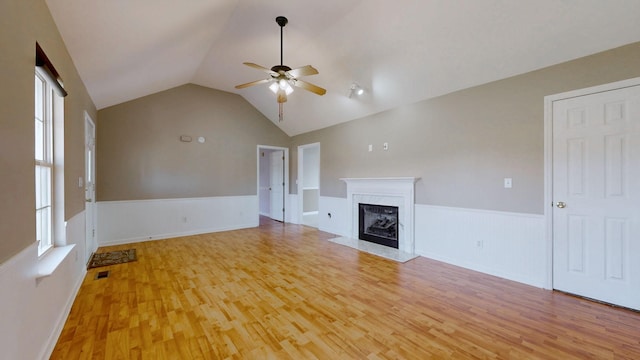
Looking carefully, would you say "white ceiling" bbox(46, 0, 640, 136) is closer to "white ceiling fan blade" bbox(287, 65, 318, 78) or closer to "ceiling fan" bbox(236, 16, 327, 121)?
"ceiling fan" bbox(236, 16, 327, 121)

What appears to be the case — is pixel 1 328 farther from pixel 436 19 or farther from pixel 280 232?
pixel 280 232

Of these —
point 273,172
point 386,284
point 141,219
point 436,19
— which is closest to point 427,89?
point 436,19

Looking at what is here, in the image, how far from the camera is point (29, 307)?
1539 mm

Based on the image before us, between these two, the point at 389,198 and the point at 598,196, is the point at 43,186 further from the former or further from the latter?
the point at 598,196

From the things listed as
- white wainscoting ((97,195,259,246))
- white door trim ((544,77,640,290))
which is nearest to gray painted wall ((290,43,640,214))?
white door trim ((544,77,640,290))

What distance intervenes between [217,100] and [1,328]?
5357mm

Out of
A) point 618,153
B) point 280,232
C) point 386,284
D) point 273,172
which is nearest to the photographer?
point 618,153

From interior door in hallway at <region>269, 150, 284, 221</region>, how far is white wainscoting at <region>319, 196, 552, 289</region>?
4.12 meters

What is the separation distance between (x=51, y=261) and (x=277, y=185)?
5.56 metres

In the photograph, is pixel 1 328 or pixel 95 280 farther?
pixel 95 280

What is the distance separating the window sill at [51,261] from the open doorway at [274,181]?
456cm

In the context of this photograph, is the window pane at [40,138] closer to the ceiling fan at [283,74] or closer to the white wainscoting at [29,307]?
the white wainscoting at [29,307]

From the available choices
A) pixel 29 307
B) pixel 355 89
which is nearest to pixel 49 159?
pixel 29 307

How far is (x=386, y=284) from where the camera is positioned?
9.80ft
